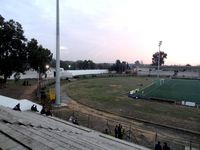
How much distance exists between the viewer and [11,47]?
34.7 m

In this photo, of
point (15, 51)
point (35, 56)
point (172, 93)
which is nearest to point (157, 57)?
point (172, 93)

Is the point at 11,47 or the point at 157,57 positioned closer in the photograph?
the point at 11,47

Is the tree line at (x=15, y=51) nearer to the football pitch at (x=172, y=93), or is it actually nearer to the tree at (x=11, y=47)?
the tree at (x=11, y=47)

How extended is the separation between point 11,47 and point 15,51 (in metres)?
0.90

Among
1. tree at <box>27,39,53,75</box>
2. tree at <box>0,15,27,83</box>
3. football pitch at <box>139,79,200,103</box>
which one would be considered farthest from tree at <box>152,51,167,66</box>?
tree at <box>0,15,27,83</box>

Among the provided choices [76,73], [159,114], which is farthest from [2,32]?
[76,73]

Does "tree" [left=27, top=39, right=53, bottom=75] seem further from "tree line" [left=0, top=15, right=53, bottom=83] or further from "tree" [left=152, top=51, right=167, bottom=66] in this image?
"tree" [left=152, top=51, right=167, bottom=66]

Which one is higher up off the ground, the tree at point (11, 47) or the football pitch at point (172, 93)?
the tree at point (11, 47)

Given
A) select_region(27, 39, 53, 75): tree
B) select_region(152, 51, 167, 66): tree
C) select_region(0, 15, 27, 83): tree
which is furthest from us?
select_region(152, 51, 167, 66): tree

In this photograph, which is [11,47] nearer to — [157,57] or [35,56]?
[35,56]

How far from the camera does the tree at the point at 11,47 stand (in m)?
33.2

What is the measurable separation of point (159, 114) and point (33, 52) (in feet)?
79.4

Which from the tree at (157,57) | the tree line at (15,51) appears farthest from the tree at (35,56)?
the tree at (157,57)

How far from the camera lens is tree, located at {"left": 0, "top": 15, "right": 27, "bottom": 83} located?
33.2 metres
